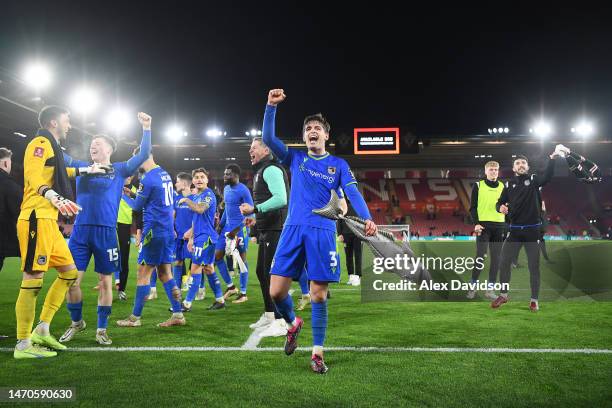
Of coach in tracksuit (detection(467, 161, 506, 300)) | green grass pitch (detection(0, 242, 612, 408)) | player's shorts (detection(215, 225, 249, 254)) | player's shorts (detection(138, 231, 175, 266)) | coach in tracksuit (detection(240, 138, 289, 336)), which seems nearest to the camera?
green grass pitch (detection(0, 242, 612, 408))

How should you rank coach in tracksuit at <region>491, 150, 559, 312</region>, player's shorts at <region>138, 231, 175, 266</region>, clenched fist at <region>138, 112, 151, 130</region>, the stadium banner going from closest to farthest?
clenched fist at <region>138, 112, 151, 130</region> < player's shorts at <region>138, 231, 175, 266</region> < coach in tracksuit at <region>491, 150, 559, 312</region> < the stadium banner

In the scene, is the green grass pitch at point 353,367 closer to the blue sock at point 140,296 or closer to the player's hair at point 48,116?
the blue sock at point 140,296

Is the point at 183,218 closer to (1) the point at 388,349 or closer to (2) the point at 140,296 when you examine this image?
(2) the point at 140,296

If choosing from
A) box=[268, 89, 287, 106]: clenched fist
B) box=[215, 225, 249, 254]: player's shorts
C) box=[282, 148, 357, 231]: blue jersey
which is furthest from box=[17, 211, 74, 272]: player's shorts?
box=[215, 225, 249, 254]: player's shorts

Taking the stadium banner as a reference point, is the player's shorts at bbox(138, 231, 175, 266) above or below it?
above

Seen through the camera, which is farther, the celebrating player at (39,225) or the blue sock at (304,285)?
the blue sock at (304,285)

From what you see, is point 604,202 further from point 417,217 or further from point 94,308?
point 94,308

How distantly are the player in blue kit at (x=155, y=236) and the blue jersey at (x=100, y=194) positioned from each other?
62 cm

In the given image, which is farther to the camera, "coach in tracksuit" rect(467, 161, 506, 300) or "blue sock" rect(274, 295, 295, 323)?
"coach in tracksuit" rect(467, 161, 506, 300)

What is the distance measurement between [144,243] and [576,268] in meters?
12.2

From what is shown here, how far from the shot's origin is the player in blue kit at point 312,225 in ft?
12.9

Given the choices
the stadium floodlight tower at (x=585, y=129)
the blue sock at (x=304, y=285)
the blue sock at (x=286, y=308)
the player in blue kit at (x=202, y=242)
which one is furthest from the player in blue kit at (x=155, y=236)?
the stadium floodlight tower at (x=585, y=129)

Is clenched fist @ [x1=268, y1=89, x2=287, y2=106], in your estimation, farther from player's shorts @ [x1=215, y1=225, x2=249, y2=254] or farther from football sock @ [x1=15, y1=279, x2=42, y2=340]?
player's shorts @ [x1=215, y1=225, x2=249, y2=254]

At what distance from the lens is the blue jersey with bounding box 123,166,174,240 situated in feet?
18.6
